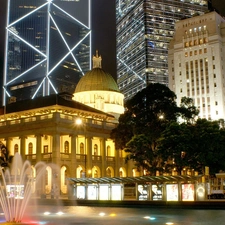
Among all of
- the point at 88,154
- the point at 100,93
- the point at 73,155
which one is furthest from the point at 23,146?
the point at 100,93

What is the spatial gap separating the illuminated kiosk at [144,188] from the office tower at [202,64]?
100429 millimetres

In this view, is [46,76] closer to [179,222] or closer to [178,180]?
[178,180]

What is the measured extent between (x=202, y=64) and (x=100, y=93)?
54.3 meters

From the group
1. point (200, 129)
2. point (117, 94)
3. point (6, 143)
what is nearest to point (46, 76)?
point (117, 94)

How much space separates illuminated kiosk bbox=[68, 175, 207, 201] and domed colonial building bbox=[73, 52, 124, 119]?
181 feet

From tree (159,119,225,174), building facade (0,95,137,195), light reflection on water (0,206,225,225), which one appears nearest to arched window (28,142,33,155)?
building facade (0,95,137,195)

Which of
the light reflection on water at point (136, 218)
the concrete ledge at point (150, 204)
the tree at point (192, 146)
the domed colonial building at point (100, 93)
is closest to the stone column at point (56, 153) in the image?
the concrete ledge at point (150, 204)

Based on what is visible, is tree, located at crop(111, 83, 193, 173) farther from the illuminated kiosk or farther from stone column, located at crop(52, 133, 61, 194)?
the illuminated kiosk

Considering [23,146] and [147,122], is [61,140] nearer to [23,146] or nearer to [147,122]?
[23,146]

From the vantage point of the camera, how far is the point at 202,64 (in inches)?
5787

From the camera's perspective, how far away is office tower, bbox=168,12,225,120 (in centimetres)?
14338

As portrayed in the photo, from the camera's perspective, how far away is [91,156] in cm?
7369

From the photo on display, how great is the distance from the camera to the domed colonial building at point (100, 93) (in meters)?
104

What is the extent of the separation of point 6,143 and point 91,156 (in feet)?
47.9
